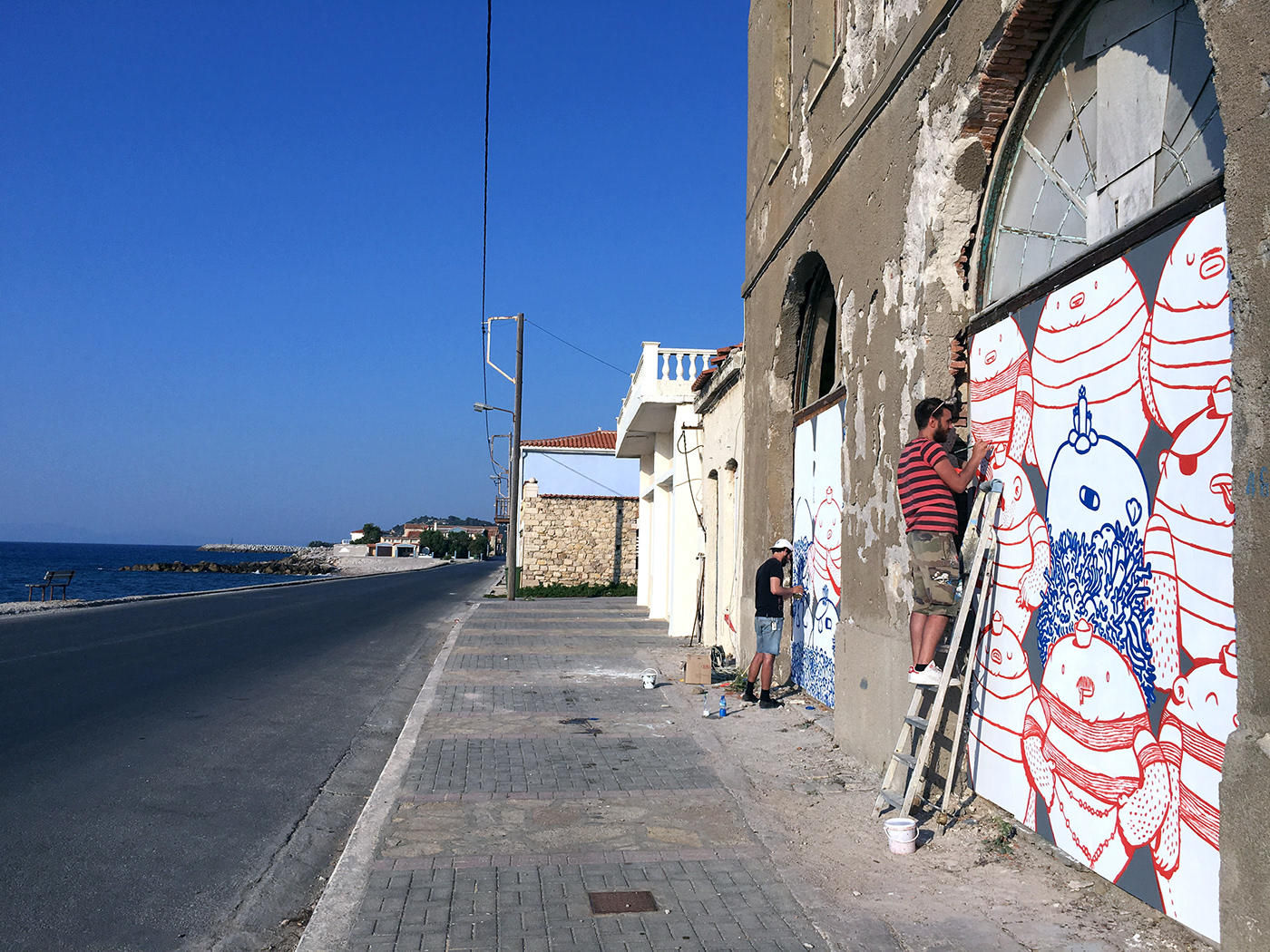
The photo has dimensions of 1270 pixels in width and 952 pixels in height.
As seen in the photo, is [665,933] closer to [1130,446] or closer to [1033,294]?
[1130,446]

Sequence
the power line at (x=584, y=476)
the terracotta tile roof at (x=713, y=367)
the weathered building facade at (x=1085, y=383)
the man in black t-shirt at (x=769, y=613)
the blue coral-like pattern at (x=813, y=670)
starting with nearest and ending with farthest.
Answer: the weathered building facade at (x=1085, y=383)
the blue coral-like pattern at (x=813, y=670)
the man in black t-shirt at (x=769, y=613)
the terracotta tile roof at (x=713, y=367)
the power line at (x=584, y=476)

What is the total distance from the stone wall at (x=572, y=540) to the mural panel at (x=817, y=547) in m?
27.6

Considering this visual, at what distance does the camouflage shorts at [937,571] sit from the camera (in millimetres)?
5492

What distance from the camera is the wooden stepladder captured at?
5148 mm

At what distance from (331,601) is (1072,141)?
84.4 feet

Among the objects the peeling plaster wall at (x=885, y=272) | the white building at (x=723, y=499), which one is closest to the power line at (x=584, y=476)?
the white building at (x=723, y=499)

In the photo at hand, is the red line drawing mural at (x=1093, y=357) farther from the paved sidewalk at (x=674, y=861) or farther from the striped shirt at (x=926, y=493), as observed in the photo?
the paved sidewalk at (x=674, y=861)

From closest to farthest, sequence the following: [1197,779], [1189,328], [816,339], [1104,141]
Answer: [1197,779]
[1189,328]
[1104,141]
[816,339]

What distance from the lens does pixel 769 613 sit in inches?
361

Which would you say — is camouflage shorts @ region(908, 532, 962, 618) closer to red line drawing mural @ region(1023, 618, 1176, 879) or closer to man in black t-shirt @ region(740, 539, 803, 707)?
red line drawing mural @ region(1023, 618, 1176, 879)

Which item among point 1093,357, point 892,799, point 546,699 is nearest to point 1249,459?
point 1093,357

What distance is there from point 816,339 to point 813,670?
342cm

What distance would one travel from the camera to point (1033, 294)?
16.4 ft

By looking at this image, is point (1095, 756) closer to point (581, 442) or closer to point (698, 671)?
point (698, 671)
